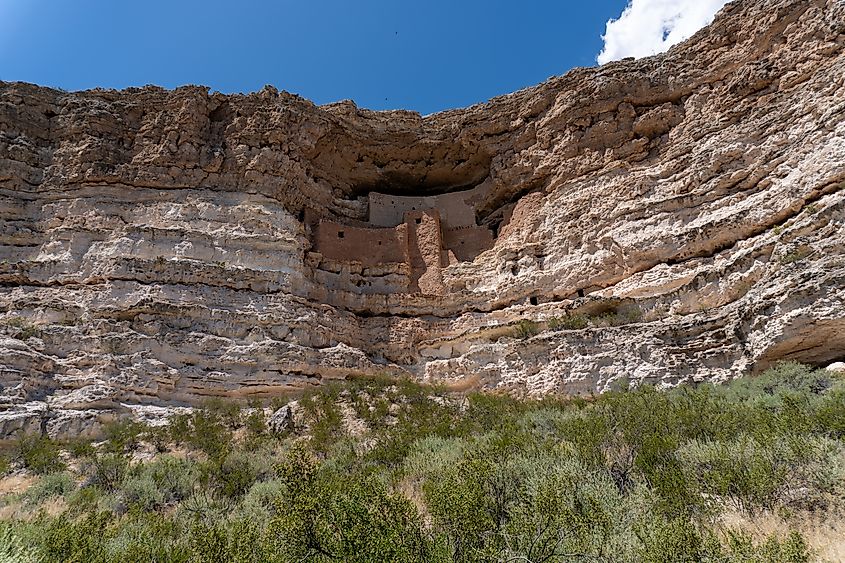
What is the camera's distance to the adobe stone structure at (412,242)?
14.8m

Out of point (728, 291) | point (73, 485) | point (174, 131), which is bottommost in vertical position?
point (73, 485)

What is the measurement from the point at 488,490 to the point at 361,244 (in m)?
11.7

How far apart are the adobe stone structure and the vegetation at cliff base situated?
6.65m

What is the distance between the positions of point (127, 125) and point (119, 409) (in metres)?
8.61

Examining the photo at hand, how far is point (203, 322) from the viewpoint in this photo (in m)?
11.8

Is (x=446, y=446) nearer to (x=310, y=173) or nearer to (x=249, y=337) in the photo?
(x=249, y=337)

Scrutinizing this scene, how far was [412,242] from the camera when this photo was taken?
1548cm

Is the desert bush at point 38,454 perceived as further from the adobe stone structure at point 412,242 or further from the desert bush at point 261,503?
the adobe stone structure at point 412,242

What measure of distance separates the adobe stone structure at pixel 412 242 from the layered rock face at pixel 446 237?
0.07 metres

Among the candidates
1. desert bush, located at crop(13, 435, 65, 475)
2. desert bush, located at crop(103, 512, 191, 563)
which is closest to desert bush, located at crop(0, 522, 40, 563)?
desert bush, located at crop(103, 512, 191, 563)

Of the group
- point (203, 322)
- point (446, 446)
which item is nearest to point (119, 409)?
point (203, 322)

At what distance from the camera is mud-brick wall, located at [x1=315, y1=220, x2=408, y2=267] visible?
48.8 feet

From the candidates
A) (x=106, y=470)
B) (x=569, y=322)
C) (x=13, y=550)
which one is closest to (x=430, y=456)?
(x=13, y=550)

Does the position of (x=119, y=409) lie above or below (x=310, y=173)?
below
